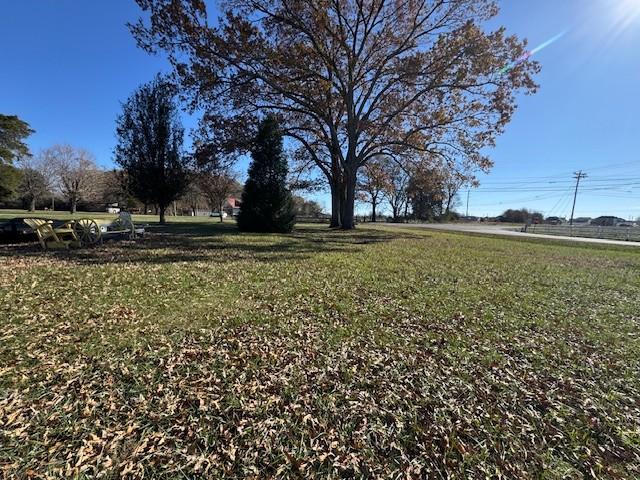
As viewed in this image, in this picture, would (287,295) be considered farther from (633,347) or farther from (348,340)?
(633,347)

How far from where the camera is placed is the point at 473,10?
54.1ft

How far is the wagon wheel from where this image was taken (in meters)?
9.71

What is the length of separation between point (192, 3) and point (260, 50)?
11.1 feet

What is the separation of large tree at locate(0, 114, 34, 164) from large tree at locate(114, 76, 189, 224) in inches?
816

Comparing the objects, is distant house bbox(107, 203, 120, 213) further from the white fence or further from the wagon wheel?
the white fence

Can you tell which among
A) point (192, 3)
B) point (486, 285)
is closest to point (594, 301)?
point (486, 285)

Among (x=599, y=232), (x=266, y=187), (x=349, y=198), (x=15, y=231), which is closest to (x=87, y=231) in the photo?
(x=15, y=231)

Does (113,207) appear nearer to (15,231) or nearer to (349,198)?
(349,198)

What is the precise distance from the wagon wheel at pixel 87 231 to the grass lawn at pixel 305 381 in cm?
445

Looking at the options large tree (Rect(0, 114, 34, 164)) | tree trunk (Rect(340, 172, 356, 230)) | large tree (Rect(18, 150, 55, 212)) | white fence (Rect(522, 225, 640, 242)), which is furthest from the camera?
large tree (Rect(18, 150, 55, 212))

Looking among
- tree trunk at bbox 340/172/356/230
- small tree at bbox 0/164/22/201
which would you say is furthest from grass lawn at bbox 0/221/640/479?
small tree at bbox 0/164/22/201

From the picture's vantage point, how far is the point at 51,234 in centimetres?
889

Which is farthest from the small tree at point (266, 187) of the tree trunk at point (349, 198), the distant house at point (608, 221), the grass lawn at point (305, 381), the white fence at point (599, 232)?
the distant house at point (608, 221)

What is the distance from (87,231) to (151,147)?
39.7ft
